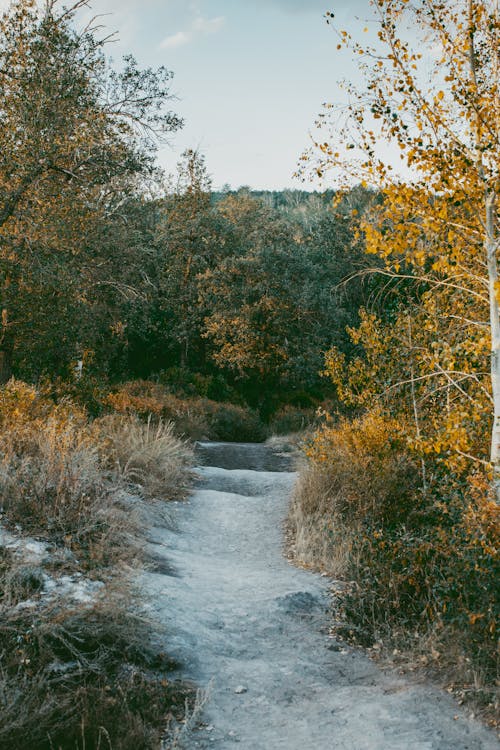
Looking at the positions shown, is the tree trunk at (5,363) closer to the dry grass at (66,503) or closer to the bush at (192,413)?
the bush at (192,413)

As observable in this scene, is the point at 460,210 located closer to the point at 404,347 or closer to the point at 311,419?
the point at 404,347

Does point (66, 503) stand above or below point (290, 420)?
above

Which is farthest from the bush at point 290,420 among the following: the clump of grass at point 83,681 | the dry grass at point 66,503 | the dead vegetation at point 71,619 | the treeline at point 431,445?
the clump of grass at point 83,681

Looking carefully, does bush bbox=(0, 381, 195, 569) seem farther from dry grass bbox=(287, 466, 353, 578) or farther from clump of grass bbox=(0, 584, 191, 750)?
dry grass bbox=(287, 466, 353, 578)

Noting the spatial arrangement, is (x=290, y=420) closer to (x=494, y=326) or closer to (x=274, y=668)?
(x=494, y=326)

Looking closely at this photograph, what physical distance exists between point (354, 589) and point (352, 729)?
1788 mm

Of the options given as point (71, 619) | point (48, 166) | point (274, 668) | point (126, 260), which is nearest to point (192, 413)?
point (126, 260)

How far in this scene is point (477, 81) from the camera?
598cm

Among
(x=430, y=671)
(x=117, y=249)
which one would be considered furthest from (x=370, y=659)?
(x=117, y=249)

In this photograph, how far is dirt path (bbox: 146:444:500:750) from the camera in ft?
Answer: 11.3

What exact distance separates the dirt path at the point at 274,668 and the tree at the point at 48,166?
6.22 m

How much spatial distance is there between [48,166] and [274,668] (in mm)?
10241

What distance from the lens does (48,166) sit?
1174cm

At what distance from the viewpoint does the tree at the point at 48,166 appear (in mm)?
11250
